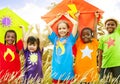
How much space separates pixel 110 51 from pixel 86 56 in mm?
416

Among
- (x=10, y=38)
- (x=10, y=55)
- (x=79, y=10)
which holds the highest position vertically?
(x=79, y=10)

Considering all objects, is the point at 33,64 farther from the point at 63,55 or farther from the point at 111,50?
the point at 111,50

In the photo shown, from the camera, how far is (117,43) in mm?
6840

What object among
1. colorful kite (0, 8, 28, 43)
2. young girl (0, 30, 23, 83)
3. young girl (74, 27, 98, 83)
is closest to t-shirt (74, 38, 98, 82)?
young girl (74, 27, 98, 83)

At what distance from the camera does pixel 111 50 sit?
6.82 m

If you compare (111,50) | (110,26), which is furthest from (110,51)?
(110,26)

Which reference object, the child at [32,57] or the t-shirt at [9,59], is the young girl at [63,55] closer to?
the child at [32,57]

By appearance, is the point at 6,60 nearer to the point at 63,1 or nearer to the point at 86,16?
the point at 86,16

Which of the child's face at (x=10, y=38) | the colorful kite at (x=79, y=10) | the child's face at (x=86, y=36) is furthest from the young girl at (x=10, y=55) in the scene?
the colorful kite at (x=79, y=10)

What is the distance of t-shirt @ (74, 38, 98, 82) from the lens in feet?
21.6

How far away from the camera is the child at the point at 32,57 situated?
6.53 metres

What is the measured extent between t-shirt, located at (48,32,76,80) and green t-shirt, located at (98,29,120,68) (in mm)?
630

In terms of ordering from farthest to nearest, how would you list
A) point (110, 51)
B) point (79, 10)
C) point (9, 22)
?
point (79, 10)
point (9, 22)
point (110, 51)

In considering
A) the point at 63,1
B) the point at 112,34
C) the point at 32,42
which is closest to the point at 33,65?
the point at 32,42
